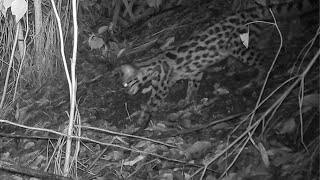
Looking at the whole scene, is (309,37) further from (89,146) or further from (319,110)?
(89,146)

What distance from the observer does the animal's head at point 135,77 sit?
3627 mm

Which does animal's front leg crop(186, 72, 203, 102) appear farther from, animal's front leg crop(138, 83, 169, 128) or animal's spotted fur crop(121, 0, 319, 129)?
animal's front leg crop(138, 83, 169, 128)

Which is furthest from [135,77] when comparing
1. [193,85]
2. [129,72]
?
[193,85]

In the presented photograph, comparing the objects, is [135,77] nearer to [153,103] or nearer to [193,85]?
[153,103]

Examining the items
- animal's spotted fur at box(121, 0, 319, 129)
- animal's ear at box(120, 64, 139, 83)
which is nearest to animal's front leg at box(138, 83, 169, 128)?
animal's spotted fur at box(121, 0, 319, 129)

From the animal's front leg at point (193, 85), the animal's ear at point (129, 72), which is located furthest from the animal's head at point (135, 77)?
the animal's front leg at point (193, 85)

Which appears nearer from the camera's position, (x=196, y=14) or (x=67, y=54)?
(x=67, y=54)

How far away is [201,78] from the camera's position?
12.1 feet

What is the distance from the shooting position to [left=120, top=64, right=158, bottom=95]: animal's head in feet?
11.9

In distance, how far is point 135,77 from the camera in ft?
11.9

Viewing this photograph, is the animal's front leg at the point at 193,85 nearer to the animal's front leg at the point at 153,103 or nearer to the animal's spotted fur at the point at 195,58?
the animal's spotted fur at the point at 195,58

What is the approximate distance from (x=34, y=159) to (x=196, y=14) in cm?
185

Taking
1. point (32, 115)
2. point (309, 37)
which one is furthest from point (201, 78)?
point (32, 115)

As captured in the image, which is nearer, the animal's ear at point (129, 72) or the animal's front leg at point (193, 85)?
the animal's front leg at point (193, 85)
